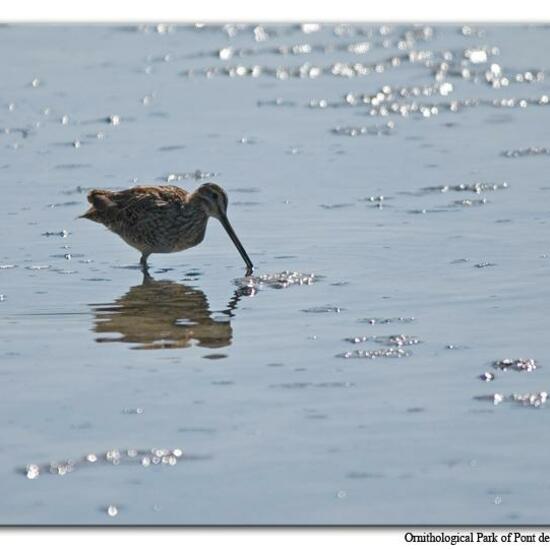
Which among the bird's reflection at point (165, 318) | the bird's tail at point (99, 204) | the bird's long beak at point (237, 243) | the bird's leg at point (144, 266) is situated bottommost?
the bird's reflection at point (165, 318)

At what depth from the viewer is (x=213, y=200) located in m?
10.6

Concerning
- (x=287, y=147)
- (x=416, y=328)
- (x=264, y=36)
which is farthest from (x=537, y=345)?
(x=264, y=36)

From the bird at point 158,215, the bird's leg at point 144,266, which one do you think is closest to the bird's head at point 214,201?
the bird at point 158,215

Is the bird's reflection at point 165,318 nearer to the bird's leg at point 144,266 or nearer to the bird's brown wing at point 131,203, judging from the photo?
the bird's leg at point 144,266

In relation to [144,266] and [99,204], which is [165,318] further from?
[99,204]

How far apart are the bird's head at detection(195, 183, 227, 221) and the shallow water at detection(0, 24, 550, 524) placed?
302 mm

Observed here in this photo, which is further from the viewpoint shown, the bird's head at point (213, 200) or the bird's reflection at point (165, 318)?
the bird's head at point (213, 200)

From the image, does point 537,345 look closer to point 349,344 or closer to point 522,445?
point 349,344

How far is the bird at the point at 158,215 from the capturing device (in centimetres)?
1052

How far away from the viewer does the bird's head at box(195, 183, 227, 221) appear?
34.7 ft

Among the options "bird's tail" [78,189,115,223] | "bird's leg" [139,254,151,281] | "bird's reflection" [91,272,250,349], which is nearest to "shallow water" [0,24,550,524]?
"bird's reflection" [91,272,250,349]

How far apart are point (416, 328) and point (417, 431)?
67.3 inches

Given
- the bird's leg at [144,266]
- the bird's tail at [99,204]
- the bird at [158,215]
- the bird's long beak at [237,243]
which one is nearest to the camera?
the bird's long beak at [237,243]

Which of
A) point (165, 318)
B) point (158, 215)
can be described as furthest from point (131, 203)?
point (165, 318)
